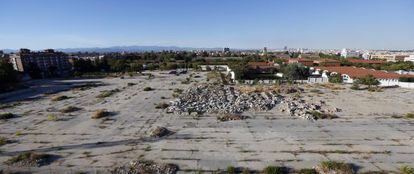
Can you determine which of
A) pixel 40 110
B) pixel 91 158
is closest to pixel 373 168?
pixel 91 158

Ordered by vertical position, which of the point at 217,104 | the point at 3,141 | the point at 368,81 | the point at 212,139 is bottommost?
the point at 368,81

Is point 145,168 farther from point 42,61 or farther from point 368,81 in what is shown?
point 42,61

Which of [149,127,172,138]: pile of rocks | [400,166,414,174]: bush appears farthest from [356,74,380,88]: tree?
[149,127,172,138]: pile of rocks

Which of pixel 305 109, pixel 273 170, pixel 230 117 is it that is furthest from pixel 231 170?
pixel 305 109

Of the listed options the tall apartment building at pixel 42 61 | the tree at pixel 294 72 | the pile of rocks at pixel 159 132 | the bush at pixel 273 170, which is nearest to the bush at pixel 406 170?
the bush at pixel 273 170

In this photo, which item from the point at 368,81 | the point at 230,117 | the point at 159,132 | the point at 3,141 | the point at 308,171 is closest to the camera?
the point at 308,171

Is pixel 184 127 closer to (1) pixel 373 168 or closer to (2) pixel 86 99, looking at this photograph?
(1) pixel 373 168
